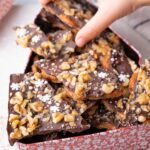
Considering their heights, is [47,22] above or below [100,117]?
above

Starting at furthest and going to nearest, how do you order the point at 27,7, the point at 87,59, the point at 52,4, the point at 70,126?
the point at 27,7 < the point at 52,4 < the point at 87,59 < the point at 70,126

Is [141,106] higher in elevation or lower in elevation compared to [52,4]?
lower

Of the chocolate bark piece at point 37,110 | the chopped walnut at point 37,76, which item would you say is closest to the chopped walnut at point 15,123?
the chocolate bark piece at point 37,110

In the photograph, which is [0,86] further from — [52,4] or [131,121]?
[131,121]

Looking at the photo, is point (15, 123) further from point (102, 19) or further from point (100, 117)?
point (102, 19)

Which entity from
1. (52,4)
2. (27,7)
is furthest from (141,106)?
(27,7)

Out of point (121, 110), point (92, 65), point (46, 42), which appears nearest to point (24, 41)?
point (46, 42)

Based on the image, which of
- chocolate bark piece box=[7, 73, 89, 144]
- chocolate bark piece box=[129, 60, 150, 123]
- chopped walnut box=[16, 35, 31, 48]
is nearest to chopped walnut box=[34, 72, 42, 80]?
chocolate bark piece box=[7, 73, 89, 144]
